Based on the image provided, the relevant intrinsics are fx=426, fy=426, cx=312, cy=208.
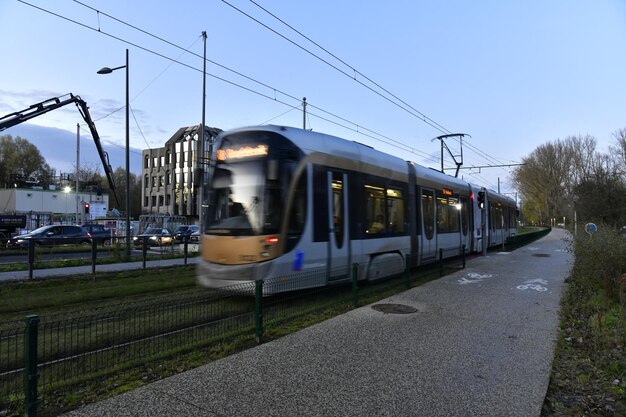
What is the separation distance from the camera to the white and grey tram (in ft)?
27.0

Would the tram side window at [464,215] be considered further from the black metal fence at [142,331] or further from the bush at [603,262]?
the black metal fence at [142,331]

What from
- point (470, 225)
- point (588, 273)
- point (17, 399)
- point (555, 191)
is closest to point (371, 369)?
point (17, 399)

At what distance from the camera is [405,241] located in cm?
1275

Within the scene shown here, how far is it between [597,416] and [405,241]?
8.71 metres

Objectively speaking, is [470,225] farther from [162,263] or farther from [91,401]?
[91,401]

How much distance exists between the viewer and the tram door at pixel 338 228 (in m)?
9.36

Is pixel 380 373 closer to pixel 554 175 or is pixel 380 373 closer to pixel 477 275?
pixel 477 275

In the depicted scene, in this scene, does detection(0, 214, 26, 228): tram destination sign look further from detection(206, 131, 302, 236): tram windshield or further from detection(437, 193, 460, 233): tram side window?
detection(437, 193, 460, 233): tram side window

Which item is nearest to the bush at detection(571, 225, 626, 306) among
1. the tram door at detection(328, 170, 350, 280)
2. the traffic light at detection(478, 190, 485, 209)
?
the tram door at detection(328, 170, 350, 280)

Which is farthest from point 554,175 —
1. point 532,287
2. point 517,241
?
point 532,287

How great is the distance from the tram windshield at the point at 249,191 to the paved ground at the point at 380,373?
2.40 metres

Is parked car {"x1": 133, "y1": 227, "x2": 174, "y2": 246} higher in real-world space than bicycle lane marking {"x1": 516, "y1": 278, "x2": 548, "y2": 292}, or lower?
higher

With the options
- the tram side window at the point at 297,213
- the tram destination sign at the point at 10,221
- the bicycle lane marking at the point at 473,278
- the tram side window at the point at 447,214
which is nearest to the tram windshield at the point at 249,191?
the tram side window at the point at 297,213

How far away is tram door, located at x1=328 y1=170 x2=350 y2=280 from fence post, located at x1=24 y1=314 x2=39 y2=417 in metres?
6.08
